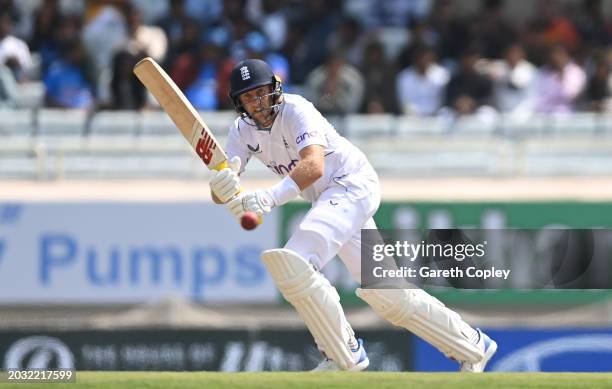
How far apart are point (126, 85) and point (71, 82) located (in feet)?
1.57

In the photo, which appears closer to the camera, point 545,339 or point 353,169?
point 353,169

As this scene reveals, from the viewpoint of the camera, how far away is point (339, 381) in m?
6.07

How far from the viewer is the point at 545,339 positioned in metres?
10.5

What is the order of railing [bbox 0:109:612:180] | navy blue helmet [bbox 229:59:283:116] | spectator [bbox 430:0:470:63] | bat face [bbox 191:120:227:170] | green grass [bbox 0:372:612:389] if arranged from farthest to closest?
spectator [bbox 430:0:470:63] < railing [bbox 0:109:612:180] < bat face [bbox 191:120:227:170] < navy blue helmet [bbox 229:59:283:116] < green grass [bbox 0:372:612:389]

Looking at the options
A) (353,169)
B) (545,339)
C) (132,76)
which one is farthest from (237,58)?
(353,169)

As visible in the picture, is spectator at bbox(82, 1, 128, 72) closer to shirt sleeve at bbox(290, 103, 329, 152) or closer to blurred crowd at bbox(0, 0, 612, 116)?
blurred crowd at bbox(0, 0, 612, 116)

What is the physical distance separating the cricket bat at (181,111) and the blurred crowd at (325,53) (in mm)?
4168

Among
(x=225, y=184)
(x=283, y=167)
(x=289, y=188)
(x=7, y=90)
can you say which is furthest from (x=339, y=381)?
(x=7, y=90)

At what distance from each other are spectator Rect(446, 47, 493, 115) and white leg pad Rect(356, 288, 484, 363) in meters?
4.42

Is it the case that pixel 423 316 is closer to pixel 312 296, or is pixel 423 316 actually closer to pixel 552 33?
pixel 312 296

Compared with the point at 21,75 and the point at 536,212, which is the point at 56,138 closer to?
the point at 21,75

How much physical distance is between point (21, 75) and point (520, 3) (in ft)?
14.9

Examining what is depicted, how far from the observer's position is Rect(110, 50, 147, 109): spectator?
A: 36.1 ft

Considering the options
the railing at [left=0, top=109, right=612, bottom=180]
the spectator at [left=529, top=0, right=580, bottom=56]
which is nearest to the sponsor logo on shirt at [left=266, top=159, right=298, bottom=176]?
the railing at [left=0, top=109, right=612, bottom=180]
